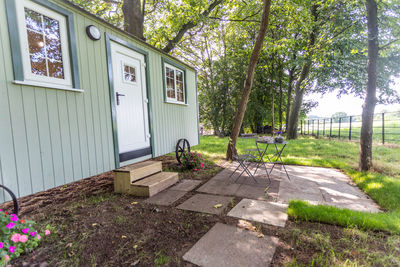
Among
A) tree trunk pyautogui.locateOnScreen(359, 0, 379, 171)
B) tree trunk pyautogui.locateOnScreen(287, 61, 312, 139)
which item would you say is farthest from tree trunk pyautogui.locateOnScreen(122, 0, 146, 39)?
tree trunk pyautogui.locateOnScreen(287, 61, 312, 139)

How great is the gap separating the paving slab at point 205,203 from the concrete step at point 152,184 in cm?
63

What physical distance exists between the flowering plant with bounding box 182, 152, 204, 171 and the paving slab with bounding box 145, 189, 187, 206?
1.32 m

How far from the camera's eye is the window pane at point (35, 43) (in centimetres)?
204

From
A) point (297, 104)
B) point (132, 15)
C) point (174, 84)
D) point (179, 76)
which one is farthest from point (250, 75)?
point (297, 104)

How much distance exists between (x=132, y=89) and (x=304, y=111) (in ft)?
49.6

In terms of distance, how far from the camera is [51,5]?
2.17 meters

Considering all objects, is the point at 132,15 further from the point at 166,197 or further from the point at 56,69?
the point at 166,197

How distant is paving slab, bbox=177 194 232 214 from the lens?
2.40 m

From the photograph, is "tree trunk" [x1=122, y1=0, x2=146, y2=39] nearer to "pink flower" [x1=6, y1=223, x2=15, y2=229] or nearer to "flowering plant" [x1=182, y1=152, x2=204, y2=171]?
"flowering plant" [x1=182, y1=152, x2=204, y2=171]

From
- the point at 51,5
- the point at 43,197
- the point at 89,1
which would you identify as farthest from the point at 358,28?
the point at 89,1

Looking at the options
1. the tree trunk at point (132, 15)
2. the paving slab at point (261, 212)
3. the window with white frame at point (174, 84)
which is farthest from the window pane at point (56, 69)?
the tree trunk at point (132, 15)

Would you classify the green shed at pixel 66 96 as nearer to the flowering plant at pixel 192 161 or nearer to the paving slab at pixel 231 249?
the flowering plant at pixel 192 161

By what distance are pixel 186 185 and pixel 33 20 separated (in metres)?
3.04

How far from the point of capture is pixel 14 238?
4.85ft
